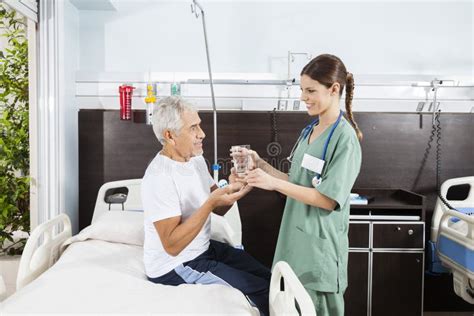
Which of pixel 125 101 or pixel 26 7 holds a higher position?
pixel 26 7

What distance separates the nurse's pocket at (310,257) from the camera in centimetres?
170

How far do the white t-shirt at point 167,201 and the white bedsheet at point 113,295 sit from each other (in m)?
0.10

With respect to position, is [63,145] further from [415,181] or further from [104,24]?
[415,181]

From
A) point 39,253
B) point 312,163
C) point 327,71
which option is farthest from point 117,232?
point 327,71

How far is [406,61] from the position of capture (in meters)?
3.29

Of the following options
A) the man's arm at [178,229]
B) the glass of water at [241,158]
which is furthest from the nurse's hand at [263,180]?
the man's arm at [178,229]

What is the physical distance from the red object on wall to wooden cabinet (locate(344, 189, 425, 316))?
1651 millimetres

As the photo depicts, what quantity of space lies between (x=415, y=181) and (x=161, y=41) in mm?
2085

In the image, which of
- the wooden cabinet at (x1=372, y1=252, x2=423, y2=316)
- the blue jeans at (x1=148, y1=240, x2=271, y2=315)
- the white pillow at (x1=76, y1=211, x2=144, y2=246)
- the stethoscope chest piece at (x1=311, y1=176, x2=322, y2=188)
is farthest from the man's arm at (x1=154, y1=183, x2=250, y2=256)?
the wooden cabinet at (x1=372, y1=252, x2=423, y2=316)

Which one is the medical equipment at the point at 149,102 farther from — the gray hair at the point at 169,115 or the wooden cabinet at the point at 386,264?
the wooden cabinet at the point at 386,264

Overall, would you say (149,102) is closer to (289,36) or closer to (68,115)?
(68,115)

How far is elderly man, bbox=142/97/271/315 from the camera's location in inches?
59.9

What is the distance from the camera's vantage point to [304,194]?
164cm

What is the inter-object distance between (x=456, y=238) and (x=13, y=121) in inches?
117
